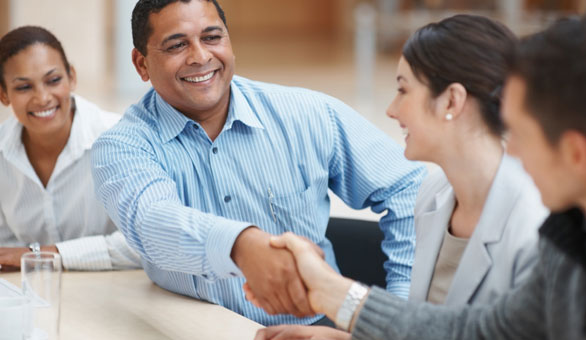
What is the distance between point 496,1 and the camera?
1373 centimetres

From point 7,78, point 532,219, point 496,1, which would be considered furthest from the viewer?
point 496,1

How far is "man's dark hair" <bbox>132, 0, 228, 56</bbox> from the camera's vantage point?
2434mm

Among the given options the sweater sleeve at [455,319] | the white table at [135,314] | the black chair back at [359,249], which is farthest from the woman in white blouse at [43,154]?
the sweater sleeve at [455,319]

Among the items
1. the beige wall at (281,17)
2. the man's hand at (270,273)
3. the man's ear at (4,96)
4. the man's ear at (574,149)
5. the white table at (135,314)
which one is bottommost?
the beige wall at (281,17)

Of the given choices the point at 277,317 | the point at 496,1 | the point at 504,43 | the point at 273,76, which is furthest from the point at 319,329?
the point at 496,1

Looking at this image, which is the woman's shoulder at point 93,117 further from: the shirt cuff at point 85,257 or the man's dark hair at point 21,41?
the shirt cuff at point 85,257

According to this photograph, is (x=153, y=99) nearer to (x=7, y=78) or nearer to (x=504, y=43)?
(x=7, y=78)

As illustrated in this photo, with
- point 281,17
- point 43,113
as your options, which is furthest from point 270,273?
point 281,17

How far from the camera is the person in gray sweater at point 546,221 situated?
1201 millimetres

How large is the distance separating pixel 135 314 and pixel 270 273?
493 mm

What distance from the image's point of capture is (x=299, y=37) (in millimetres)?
17594

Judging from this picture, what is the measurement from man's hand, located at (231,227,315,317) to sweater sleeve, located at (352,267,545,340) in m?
0.24

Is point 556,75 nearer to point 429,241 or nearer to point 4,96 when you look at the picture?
point 429,241

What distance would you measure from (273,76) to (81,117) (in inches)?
325
